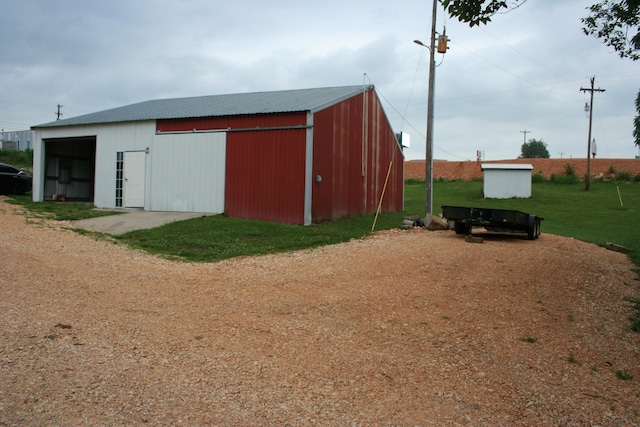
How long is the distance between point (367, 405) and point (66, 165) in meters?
24.7

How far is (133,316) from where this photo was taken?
609cm

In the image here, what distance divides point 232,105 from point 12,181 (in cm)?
1190

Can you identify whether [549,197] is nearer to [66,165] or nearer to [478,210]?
[478,210]

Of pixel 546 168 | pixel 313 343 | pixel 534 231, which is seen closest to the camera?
pixel 313 343

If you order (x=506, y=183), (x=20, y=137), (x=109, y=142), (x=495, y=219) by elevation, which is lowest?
(x=495, y=219)

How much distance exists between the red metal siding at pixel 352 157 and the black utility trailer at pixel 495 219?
531 centimetres

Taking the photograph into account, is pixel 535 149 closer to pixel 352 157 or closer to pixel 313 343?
pixel 352 157

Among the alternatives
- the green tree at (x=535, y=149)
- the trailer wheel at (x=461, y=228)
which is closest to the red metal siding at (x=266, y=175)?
the trailer wheel at (x=461, y=228)

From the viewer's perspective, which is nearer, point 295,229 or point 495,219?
point 495,219

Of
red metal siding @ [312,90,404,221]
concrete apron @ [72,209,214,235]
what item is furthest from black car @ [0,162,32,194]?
red metal siding @ [312,90,404,221]

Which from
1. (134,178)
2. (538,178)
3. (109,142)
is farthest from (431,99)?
(538,178)

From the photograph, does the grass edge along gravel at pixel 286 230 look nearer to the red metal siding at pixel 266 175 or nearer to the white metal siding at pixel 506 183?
the red metal siding at pixel 266 175

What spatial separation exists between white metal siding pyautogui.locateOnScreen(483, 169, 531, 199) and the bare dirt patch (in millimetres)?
28176

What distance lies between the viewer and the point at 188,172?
18.6 meters
